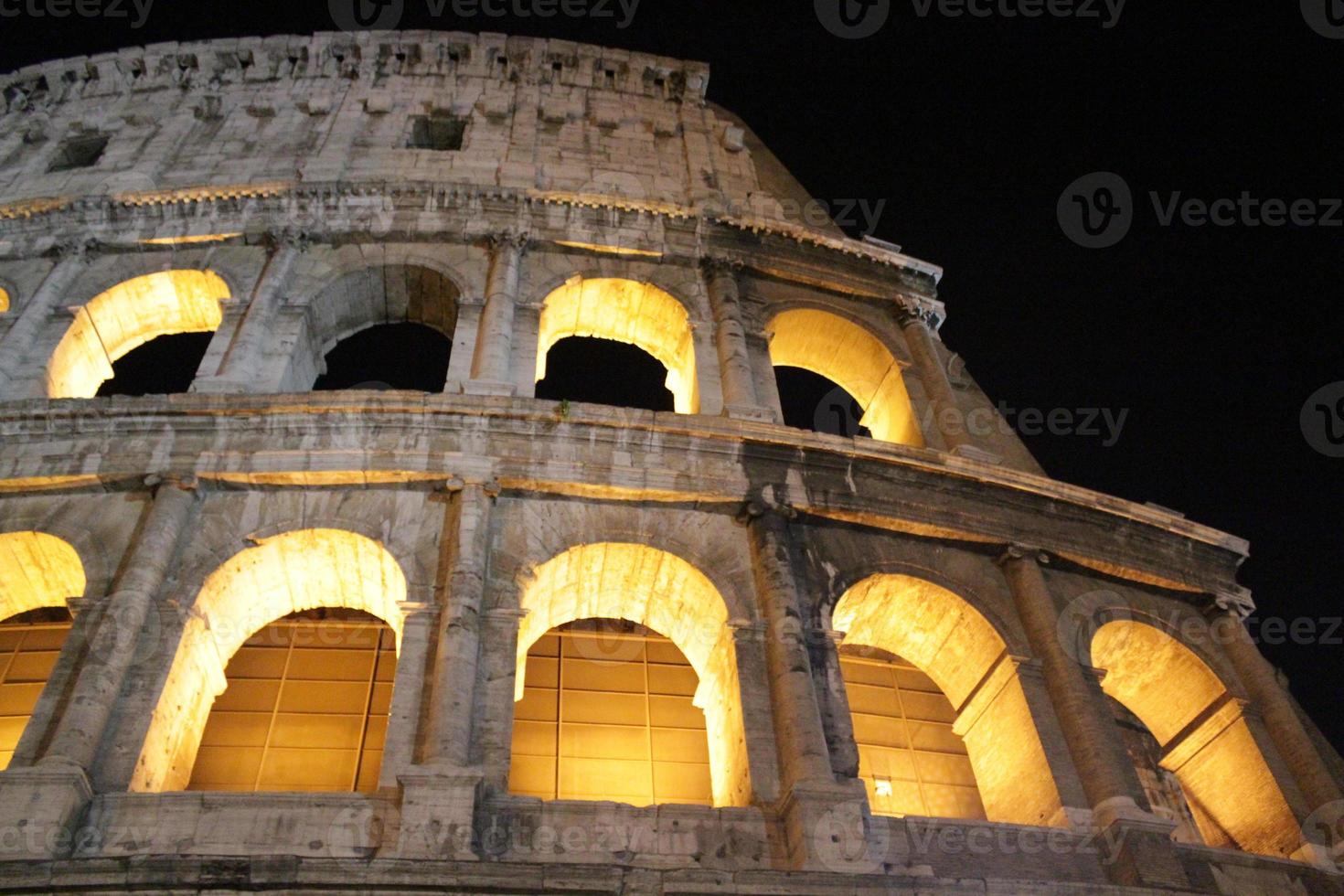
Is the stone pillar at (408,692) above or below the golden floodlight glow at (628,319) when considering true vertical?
below

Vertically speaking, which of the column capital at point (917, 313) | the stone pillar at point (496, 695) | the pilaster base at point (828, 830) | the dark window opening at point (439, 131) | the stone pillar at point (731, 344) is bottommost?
the pilaster base at point (828, 830)

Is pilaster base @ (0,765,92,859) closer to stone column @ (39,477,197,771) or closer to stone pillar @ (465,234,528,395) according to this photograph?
stone column @ (39,477,197,771)

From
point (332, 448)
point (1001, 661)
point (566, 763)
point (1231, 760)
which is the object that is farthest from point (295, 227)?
point (1231, 760)

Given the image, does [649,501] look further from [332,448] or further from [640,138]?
[640,138]

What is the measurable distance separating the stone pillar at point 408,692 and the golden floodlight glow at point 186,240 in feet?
25.7

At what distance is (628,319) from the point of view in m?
16.4

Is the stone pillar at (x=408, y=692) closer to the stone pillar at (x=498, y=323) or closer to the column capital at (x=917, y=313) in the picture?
the stone pillar at (x=498, y=323)

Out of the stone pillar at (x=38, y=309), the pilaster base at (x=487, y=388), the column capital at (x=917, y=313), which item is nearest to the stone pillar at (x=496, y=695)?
the pilaster base at (x=487, y=388)

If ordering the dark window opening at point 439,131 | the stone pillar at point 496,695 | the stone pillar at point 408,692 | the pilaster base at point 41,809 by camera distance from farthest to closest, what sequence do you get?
the dark window opening at point 439,131, the stone pillar at point 496,695, the stone pillar at point 408,692, the pilaster base at point 41,809

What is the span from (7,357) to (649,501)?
8630 millimetres

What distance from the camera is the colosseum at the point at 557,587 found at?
9641mm

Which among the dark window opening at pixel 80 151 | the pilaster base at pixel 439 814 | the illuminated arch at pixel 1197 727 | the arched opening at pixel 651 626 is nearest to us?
the pilaster base at pixel 439 814

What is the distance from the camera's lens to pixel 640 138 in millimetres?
19188

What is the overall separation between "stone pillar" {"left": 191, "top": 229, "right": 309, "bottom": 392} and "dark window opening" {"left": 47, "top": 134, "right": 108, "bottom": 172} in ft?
17.9
